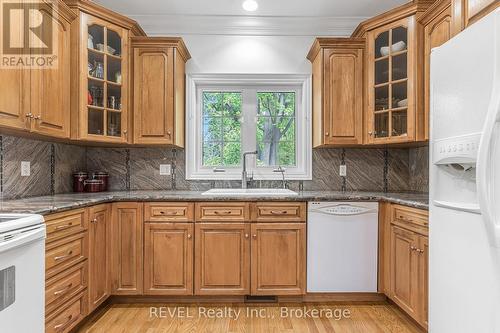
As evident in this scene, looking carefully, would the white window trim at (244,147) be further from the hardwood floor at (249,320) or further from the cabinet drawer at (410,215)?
the hardwood floor at (249,320)

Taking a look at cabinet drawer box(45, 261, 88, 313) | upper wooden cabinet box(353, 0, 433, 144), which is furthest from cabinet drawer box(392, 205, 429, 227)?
cabinet drawer box(45, 261, 88, 313)

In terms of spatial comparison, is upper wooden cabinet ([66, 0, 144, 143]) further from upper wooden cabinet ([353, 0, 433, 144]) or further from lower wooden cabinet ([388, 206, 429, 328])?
lower wooden cabinet ([388, 206, 429, 328])

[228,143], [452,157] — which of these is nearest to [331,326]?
[452,157]

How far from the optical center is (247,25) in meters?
3.20

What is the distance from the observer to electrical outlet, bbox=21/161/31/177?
237 cm

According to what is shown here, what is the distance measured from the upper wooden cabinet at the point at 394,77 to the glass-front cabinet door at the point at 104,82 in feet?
7.10

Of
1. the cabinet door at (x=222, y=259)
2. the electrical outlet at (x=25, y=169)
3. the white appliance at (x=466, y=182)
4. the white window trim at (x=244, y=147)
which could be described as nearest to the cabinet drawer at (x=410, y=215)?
the white appliance at (x=466, y=182)

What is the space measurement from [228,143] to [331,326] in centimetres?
192

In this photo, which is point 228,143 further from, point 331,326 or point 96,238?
point 331,326

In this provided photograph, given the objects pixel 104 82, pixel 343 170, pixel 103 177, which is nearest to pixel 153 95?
pixel 104 82

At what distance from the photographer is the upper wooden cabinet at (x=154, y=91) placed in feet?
9.27

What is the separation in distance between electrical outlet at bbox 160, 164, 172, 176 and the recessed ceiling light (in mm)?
1712

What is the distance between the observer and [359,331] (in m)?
2.22
